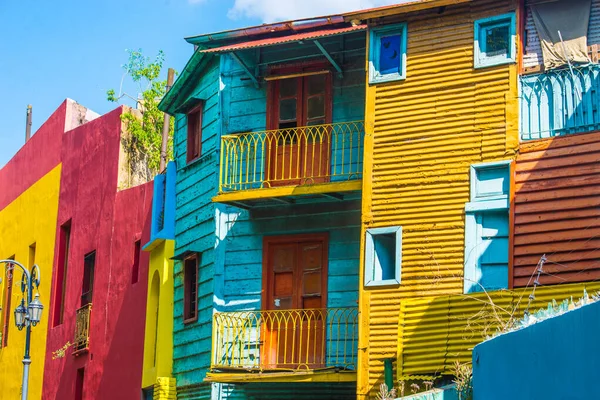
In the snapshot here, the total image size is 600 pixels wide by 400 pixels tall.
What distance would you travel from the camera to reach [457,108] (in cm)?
1689

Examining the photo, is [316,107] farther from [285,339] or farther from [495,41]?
[285,339]

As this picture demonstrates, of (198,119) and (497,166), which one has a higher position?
(198,119)

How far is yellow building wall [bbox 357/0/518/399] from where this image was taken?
16469 mm

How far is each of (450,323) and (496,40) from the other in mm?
4260

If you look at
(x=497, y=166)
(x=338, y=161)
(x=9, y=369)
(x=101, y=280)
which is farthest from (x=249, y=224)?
(x=9, y=369)

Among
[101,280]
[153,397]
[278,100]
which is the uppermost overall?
[278,100]

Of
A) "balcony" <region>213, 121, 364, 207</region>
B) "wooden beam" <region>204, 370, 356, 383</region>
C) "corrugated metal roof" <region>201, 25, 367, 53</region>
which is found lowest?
"wooden beam" <region>204, 370, 356, 383</region>

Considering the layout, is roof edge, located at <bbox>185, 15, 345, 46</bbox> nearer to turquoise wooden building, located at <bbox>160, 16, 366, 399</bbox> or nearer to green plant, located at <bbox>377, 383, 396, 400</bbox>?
turquoise wooden building, located at <bbox>160, 16, 366, 399</bbox>

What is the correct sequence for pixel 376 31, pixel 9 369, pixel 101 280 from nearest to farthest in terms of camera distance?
pixel 376 31, pixel 101 280, pixel 9 369

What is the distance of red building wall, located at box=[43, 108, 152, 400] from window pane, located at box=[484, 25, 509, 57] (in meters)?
8.56

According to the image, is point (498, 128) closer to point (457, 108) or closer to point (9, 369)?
point (457, 108)

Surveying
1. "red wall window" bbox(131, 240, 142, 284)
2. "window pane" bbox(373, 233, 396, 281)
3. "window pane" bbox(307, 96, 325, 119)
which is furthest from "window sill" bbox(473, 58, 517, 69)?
"red wall window" bbox(131, 240, 142, 284)

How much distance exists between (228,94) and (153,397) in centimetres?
567

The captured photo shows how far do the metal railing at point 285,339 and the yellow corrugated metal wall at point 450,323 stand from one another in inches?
66.6
